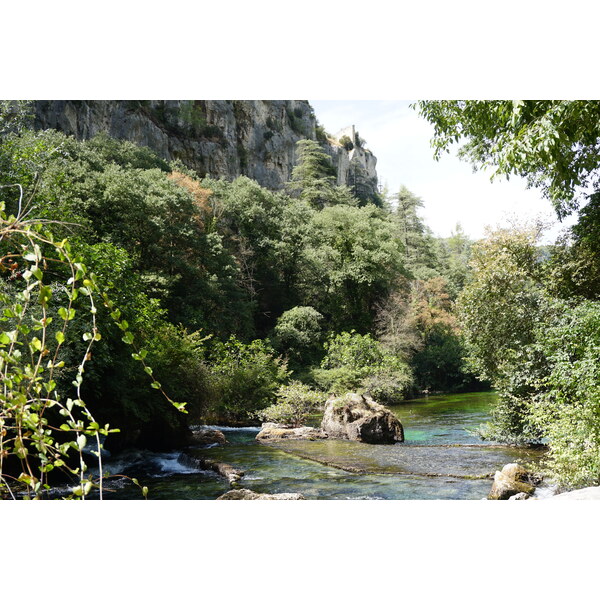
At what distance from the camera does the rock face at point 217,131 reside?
20.3ft

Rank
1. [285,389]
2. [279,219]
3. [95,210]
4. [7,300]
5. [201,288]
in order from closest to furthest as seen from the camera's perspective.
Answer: [7,300], [285,389], [95,210], [201,288], [279,219]

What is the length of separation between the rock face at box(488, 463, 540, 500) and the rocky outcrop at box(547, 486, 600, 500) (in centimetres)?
28

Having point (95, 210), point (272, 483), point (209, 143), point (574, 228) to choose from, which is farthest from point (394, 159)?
point (209, 143)

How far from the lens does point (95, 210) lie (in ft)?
25.3

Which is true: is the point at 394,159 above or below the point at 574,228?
above

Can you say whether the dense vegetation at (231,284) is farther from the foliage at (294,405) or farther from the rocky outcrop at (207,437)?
the rocky outcrop at (207,437)

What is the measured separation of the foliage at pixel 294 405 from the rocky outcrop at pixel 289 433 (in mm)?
293

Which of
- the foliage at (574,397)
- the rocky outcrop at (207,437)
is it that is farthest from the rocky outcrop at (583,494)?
the rocky outcrop at (207,437)

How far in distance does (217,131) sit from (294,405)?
16.3ft

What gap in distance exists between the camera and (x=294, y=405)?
689cm

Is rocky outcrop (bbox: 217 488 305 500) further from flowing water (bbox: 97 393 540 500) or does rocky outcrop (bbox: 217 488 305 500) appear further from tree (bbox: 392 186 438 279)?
tree (bbox: 392 186 438 279)
